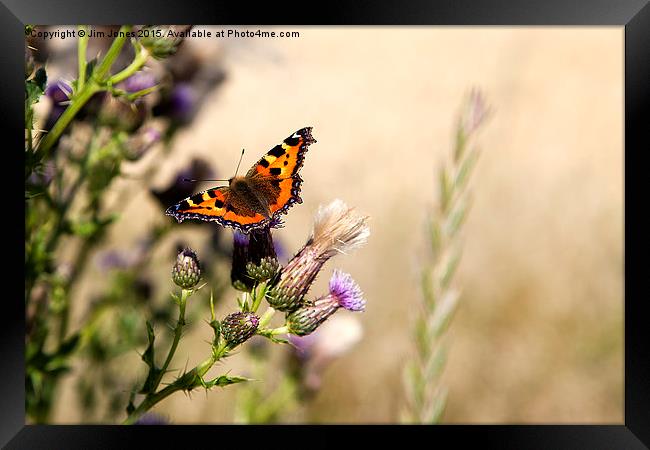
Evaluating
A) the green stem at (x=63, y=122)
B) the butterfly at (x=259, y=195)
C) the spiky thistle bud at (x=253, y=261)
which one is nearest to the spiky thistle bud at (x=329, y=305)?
the spiky thistle bud at (x=253, y=261)

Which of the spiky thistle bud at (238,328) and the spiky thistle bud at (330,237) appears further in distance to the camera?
the spiky thistle bud at (330,237)

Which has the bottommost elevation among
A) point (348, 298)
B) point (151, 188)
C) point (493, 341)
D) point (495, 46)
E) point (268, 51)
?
point (493, 341)

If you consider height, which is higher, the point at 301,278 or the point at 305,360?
the point at 301,278

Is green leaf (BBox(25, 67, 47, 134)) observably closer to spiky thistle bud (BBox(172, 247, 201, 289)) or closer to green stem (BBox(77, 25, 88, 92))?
green stem (BBox(77, 25, 88, 92))

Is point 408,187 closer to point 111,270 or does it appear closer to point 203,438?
point 111,270

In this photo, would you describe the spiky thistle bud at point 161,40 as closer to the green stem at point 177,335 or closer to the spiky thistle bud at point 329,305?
the green stem at point 177,335

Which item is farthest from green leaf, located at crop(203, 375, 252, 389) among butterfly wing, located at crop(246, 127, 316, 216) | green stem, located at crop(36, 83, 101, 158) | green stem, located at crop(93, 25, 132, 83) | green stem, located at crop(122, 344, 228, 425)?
green stem, located at crop(93, 25, 132, 83)

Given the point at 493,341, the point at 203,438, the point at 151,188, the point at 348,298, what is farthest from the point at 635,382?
the point at 493,341

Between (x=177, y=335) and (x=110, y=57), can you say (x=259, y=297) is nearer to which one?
(x=177, y=335)
